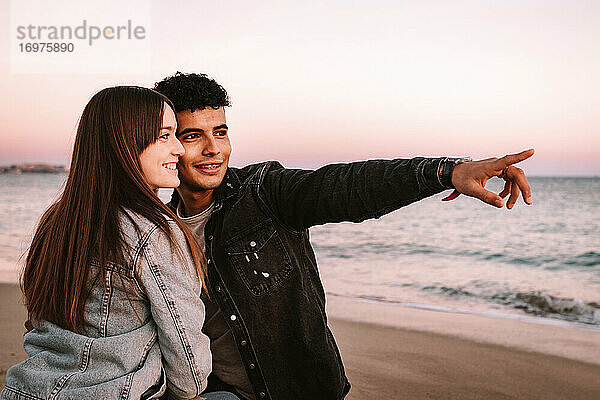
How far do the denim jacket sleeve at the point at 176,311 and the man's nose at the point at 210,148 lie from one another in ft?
2.86

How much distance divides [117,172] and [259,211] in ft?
2.67

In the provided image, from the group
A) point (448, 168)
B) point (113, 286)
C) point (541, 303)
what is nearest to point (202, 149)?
point (113, 286)

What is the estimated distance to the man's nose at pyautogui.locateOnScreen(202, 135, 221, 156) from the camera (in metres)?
2.87

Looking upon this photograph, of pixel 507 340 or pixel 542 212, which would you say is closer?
pixel 507 340

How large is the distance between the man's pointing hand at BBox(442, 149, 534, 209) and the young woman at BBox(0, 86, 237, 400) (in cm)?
86

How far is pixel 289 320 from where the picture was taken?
9.04 feet

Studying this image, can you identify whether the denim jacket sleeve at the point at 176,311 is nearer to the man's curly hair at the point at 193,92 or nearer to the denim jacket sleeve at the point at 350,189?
the denim jacket sleeve at the point at 350,189

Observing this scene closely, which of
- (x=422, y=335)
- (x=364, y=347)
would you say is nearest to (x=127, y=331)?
(x=364, y=347)

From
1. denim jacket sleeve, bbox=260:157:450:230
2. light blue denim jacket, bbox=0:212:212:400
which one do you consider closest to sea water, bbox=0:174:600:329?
light blue denim jacket, bbox=0:212:212:400

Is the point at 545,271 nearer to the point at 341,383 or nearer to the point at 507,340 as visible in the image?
the point at 507,340

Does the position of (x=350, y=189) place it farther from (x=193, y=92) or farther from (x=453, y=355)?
(x=453, y=355)

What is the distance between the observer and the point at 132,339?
1920 millimetres

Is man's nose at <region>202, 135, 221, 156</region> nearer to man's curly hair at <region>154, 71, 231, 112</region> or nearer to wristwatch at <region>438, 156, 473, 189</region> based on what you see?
man's curly hair at <region>154, 71, 231, 112</region>

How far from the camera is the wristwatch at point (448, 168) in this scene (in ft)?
7.05
